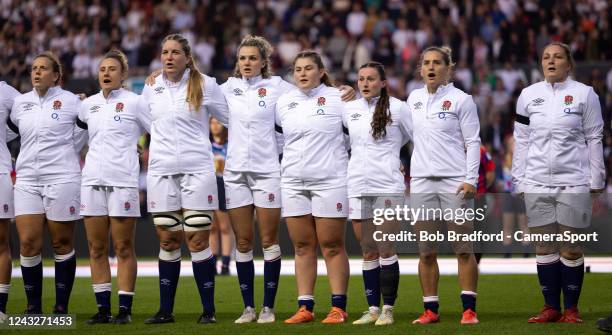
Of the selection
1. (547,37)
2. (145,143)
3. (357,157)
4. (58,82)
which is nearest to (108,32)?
(145,143)

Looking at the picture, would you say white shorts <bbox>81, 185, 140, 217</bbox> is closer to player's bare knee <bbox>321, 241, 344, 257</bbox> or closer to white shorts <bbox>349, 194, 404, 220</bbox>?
player's bare knee <bbox>321, 241, 344, 257</bbox>

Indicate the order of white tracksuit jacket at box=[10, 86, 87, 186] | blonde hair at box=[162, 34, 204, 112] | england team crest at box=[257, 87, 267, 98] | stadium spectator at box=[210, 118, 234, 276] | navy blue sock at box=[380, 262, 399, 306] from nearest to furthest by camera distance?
navy blue sock at box=[380, 262, 399, 306], blonde hair at box=[162, 34, 204, 112], england team crest at box=[257, 87, 267, 98], white tracksuit jacket at box=[10, 86, 87, 186], stadium spectator at box=[210, 118, 234, 276]

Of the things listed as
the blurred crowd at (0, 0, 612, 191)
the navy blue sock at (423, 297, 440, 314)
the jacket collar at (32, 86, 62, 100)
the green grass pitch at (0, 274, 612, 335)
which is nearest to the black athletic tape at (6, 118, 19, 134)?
the jacket collar at (32, 86, 62, 100)

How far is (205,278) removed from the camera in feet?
32.8

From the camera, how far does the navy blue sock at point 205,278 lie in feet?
32.7

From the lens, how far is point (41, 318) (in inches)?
394

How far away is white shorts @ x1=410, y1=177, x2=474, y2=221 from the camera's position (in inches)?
374

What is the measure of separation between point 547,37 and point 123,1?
9.30 metres

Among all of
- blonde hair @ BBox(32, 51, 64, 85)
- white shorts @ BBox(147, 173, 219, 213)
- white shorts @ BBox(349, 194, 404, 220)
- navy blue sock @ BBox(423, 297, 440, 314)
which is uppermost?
blonde hair @ BBox(32, 51, 64, 85)

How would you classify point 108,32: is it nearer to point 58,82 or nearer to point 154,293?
point 154,293

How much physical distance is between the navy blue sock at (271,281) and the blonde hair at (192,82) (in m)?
1.47

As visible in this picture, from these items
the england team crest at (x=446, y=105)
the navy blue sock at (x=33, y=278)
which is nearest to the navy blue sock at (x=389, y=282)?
the england team crest at (x=446, y=105)

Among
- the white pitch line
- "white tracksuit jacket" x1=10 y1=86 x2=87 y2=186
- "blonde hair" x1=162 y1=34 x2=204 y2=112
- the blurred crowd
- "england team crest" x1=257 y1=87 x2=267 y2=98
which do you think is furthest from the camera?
the blurred crowd

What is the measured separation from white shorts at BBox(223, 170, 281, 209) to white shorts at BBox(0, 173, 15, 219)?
1943 mm
